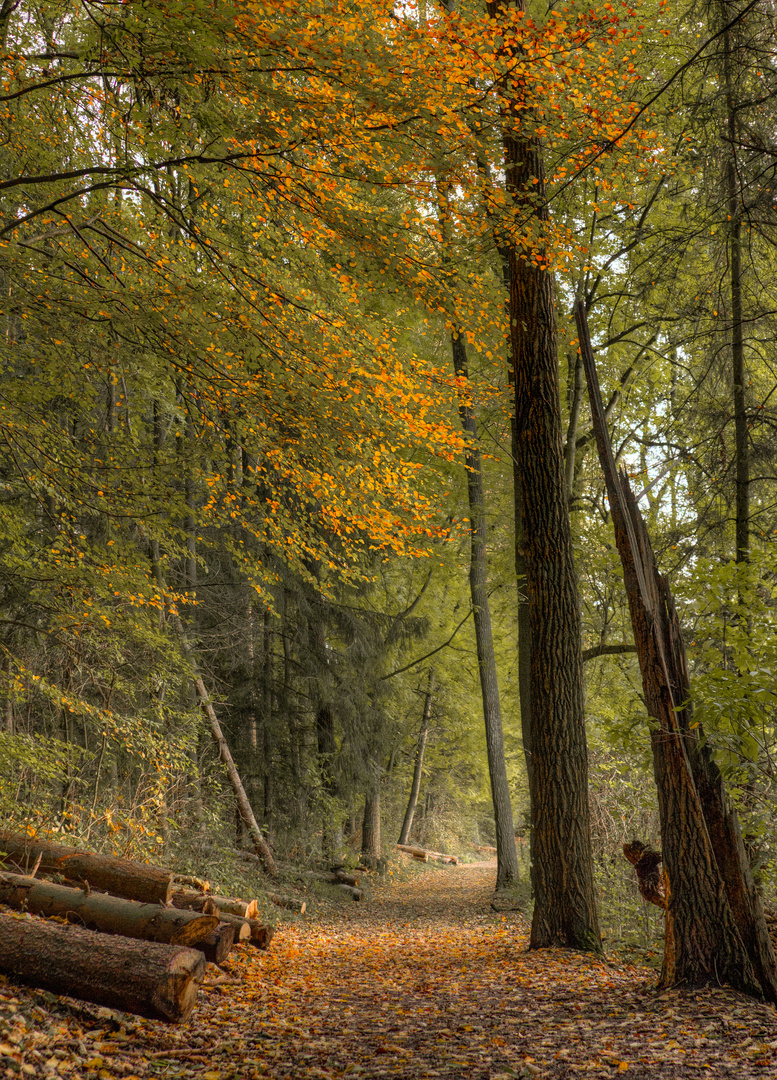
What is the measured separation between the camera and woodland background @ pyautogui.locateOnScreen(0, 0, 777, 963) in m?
5.17

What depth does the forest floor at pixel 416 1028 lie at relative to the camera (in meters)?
3.50

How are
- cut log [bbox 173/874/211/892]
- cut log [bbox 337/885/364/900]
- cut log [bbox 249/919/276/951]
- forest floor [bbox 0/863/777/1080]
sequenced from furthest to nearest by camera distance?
cut log [bbox 337/885/364/900]
cut log [bbox 249/919/276/951]
cut log [bbox 173/874/211/892]
forest floor [bbox 0/863/777/1080]

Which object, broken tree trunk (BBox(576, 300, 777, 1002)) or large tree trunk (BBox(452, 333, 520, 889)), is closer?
broken tree trunk (BBox(576, 300, 777, 1002))

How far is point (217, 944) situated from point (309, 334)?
5.61 meters

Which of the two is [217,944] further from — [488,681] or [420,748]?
[420,748]

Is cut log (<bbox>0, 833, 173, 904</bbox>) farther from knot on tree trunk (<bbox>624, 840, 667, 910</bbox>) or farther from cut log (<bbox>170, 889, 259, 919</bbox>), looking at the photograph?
knot on tree trunk (<bbox>624, 840, 667, 910</bbox>)

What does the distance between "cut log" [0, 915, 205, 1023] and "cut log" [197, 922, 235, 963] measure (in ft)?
4.47

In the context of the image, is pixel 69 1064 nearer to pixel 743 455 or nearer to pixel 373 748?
pixel 743 455

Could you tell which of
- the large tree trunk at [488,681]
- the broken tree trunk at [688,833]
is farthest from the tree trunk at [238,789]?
the broken tree trunk at [688,833]

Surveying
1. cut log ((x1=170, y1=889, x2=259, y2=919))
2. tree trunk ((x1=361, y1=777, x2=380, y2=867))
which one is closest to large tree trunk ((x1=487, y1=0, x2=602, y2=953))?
cut log ((x1=170, y1=889, x2=259, y2=919))

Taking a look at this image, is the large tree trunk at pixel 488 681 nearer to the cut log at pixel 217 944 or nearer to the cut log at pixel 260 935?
the cut log at pixel 260 935

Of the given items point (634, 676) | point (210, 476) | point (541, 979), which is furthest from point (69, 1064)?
point (634, 676)

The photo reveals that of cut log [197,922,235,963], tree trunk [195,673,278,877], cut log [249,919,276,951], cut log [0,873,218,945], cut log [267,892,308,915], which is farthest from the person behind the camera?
tree trunk [195,673,278,877]

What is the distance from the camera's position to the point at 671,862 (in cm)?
483
